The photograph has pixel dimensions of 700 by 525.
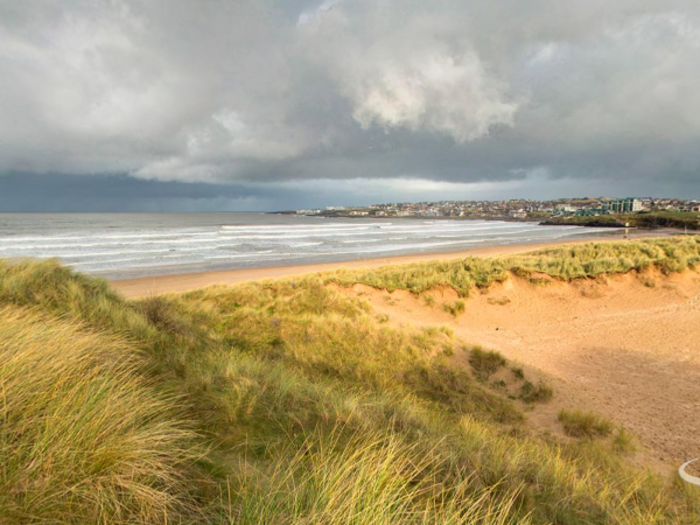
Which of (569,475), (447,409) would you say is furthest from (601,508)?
(447,409)

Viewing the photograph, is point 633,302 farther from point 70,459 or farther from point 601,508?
point 70,459

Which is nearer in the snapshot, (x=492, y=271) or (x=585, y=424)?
(x=585, y=424)

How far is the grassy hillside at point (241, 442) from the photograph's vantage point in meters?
1.94

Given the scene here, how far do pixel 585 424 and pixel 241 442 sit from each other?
6.44 m

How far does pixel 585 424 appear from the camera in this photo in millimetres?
6477

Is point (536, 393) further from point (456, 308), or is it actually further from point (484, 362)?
point (456, 308)

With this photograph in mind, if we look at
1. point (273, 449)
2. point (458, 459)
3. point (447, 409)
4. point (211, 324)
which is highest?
point (273, 449)

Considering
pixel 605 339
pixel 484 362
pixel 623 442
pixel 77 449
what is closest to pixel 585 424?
pixel 623 442

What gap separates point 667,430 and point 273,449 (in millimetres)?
7550

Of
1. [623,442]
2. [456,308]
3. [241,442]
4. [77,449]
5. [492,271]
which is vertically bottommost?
[623,442]

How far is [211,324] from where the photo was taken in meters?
9.48

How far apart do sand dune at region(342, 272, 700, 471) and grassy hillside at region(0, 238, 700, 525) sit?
3.24 feet

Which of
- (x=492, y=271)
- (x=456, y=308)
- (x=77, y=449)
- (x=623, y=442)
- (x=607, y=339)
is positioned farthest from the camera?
(x=492, y=271)

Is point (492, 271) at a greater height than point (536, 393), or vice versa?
point (492, 271)
